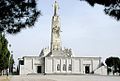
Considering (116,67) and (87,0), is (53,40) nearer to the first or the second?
(116,67)

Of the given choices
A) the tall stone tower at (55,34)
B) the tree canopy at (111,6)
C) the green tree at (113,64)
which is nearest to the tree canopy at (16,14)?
the tree canopy at (111,6)

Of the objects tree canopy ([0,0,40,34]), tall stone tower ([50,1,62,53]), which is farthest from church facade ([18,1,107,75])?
tree canopy ([0,0,40,34])

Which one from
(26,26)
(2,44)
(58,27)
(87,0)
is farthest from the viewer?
(58,27)

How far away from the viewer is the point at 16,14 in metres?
9.38

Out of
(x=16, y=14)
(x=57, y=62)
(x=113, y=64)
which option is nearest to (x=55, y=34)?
(x=57, y=62)

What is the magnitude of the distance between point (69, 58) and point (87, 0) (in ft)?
317

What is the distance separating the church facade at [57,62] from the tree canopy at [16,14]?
90.3m

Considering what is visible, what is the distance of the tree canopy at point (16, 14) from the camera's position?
362 inches

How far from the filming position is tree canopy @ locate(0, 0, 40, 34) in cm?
919

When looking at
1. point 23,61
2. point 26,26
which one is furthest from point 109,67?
point 26,26

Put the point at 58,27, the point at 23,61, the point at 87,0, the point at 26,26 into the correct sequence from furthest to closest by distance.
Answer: the point at 23,61 < the point at 58,27 < the point at 26,26 < the point at 87,0

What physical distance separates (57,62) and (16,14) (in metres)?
94.8

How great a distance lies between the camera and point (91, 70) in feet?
344

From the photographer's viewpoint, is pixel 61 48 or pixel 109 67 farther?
Result: pixel 109 67
